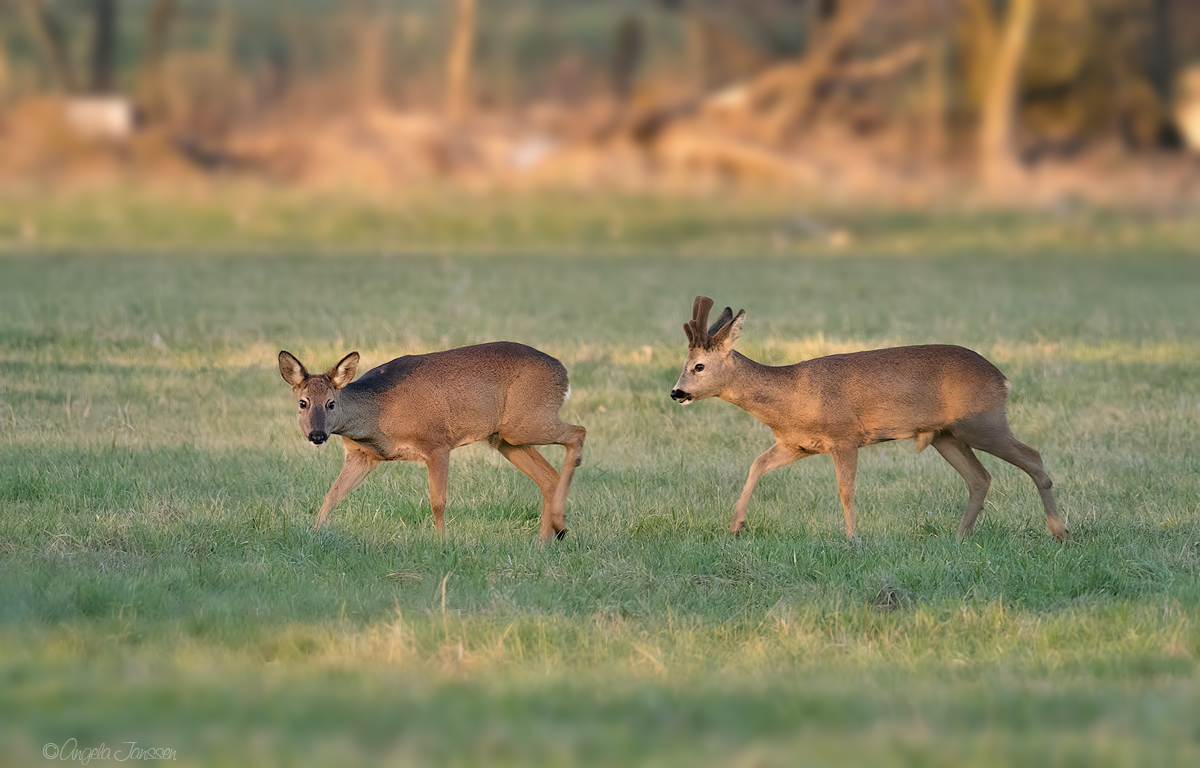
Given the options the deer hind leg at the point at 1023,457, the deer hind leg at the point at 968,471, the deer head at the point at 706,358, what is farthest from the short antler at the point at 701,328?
the deer hind leg at the point at 1023,457

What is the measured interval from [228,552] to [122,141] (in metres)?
25.1

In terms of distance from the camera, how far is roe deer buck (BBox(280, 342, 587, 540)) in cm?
901

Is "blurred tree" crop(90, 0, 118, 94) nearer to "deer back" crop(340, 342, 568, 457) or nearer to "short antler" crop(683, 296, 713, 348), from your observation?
"deer back" crop(340, 342, 568, 457)

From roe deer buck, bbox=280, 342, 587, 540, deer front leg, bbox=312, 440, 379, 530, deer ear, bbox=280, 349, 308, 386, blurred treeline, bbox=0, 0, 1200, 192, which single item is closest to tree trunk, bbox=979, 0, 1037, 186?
blurred treeline, bbox=0, 0, 1200, 192

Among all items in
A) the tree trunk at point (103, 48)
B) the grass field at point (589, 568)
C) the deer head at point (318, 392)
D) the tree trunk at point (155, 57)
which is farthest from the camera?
the tree trunk at point (155, 57)

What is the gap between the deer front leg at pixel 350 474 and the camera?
9.23 meters

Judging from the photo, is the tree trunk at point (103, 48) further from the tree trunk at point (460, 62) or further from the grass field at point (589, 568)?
the grass field at point (589, 568)

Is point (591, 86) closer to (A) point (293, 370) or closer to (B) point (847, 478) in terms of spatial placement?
(B) point (847, 478)

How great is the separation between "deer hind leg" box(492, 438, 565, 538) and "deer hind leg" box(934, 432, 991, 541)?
7.88 feet

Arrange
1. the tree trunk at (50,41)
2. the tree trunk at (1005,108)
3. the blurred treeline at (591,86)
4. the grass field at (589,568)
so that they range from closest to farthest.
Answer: the grass field at (589,568) < the tree trunk at (50,41) < the blurred treeline at (591,86) < the tree trunk at (1005,108)

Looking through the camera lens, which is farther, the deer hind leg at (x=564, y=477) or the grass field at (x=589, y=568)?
the deer hind leg at (x=564, y=477)

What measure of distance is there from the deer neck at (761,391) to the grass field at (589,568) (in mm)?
651

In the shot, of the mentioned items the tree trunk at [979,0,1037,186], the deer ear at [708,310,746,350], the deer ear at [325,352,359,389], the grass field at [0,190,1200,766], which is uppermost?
the tree trunk at [979,0,1037,186]

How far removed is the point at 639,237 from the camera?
35562 mm
